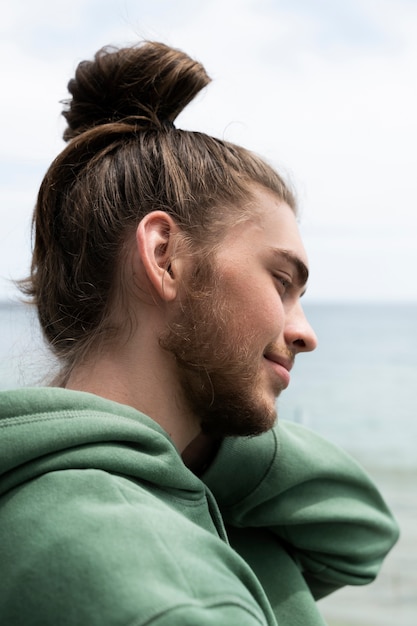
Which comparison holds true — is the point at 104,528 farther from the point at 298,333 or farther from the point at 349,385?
the point at 349,385

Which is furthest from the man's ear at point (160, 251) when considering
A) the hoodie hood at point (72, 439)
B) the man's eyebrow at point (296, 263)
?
the hoodie hood at point (72, 439)

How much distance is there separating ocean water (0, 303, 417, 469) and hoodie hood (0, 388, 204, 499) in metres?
0.45

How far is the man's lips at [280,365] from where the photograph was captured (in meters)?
1.56

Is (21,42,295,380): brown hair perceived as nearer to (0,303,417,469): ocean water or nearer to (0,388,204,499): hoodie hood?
(0,303,417,469): ocean water

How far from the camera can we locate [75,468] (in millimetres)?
1185

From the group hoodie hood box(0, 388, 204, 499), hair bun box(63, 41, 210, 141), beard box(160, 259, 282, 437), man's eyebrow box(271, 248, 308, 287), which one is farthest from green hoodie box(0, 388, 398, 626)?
hair bun box(63, 41, 210, 141)

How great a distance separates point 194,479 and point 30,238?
0.64 metres

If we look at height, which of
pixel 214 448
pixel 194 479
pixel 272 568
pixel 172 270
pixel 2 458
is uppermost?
pixel 172 270

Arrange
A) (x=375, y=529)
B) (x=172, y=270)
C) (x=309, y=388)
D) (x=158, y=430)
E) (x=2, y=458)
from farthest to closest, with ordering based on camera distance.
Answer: (x=309, y=388), (x=375, y=529), (x=172, y=270), (x=158, y=430), (x=2, y=458)

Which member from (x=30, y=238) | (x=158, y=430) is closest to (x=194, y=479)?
(x=158, y=430)

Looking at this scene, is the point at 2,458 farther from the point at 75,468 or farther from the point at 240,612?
the point at 240,612

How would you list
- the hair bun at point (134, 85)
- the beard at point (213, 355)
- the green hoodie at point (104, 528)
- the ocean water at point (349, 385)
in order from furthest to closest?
the ocean water at point (349, 385) < the hair bun at point (134, 85) < the beard at point (213, 355) < the green hoodie at point (104, 528)

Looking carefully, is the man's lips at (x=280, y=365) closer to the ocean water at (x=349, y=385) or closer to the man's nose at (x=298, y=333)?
the man's nose at (x=298, y=333)

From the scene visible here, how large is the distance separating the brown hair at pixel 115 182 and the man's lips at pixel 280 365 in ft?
0.75
